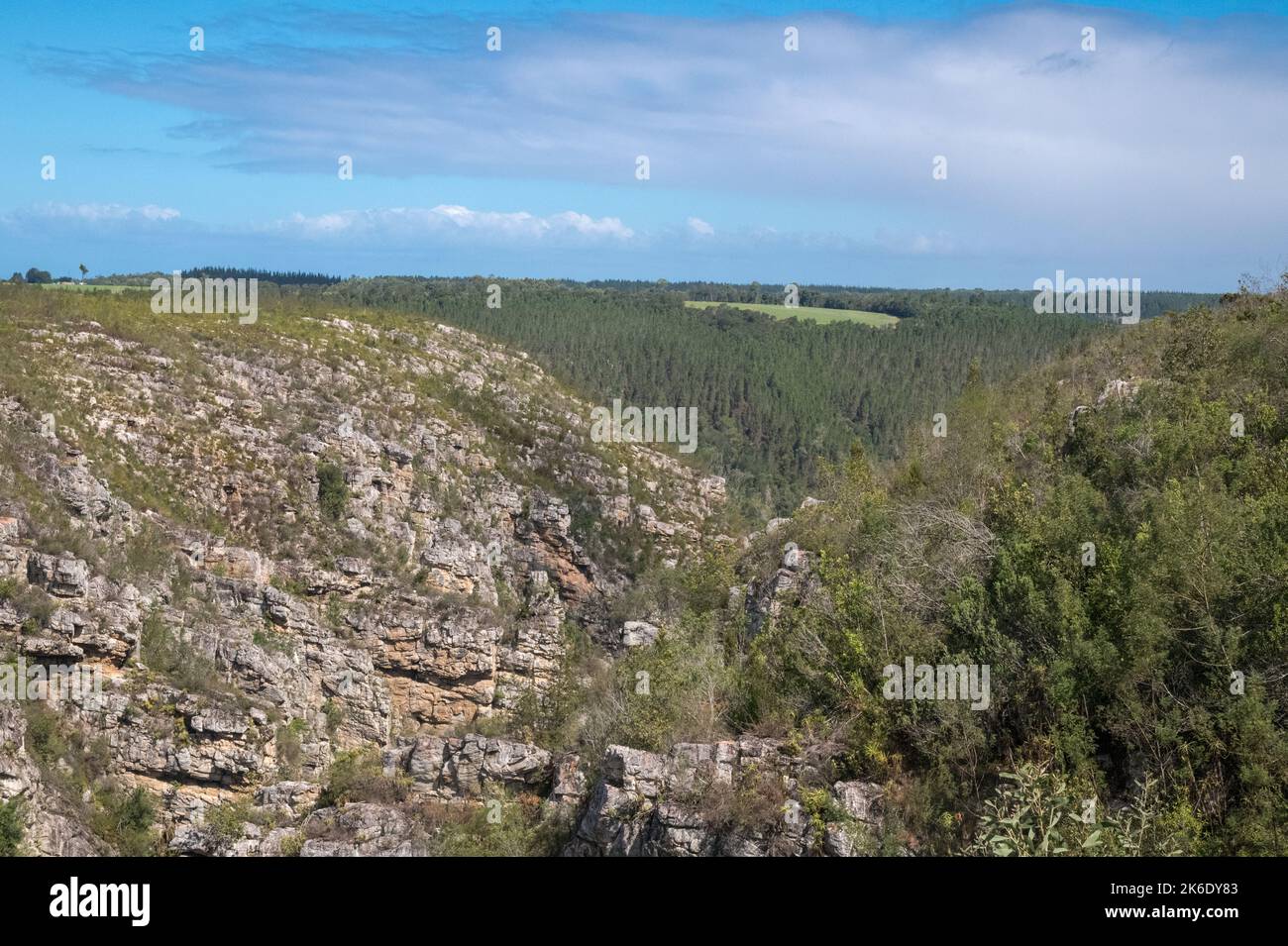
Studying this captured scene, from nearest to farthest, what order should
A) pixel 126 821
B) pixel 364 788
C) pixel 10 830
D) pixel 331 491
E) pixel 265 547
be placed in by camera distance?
1. pixel 10 830
2. pixel 126 821
3. pixel 364 788
4. pixel 265 547
5. pixel 331 491

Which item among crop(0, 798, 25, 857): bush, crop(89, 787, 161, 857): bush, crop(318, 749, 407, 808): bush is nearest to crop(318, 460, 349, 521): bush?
crop(318, 749, 407, 808): bush

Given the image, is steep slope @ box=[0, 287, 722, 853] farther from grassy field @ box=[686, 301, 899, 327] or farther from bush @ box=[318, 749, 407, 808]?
grassy field @ box=[686, 301, 899, 327]

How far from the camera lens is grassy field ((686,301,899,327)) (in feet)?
424

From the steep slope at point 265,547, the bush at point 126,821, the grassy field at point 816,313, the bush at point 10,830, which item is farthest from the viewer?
the grassy field at point 816,313

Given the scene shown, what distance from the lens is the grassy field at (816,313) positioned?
12925cm

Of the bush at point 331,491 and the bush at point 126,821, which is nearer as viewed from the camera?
the bush at point 126,821

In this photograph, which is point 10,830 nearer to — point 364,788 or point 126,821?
point 126,821

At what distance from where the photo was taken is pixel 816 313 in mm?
141750

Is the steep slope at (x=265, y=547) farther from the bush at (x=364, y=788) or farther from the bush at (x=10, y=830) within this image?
the bush at (x=10, y=830)

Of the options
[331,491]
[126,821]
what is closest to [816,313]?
[331,491]

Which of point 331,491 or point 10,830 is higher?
point 331,491

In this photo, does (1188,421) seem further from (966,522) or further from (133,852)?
(133,852)

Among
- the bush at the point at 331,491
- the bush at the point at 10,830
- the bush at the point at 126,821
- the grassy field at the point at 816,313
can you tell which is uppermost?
the grassy field at the point at 816,313

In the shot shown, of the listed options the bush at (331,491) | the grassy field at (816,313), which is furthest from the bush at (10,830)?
the grassy field at (816,313)
